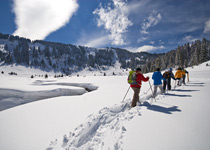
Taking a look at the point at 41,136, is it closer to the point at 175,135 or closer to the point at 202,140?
the point at 175,135

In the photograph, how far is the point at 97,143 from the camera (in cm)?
281

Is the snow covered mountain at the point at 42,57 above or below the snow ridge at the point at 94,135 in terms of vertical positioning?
above

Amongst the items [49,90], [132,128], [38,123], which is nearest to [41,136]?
[38,123]

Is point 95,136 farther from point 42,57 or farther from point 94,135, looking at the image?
point 42,57

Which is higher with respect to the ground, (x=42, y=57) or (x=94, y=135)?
(x=42, y=57)

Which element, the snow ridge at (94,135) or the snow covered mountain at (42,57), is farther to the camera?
the snow covered mountain at (42,57)

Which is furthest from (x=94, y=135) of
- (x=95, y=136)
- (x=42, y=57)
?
(x=42, y=57)

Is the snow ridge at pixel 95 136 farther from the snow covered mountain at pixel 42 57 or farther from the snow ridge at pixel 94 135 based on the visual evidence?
the snow covered mountain at pixel 42 57

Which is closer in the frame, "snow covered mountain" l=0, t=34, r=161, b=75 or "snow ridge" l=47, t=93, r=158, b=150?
"snow ridge" l=47, t=93, r=158, b=150

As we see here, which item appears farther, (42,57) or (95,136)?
(42,57)

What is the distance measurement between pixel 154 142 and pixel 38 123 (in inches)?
185

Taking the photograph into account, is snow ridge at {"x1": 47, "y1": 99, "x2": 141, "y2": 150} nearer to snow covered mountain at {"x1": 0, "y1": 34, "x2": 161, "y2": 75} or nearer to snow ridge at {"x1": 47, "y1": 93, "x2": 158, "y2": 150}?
snow ridge at {"x1": 47, "y1": 93, "x2": 158, "y2": 150}

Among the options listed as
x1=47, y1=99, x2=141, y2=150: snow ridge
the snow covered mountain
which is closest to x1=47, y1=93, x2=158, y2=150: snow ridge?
x1=47, y1=99, x2=141, y2=150: snow ridge

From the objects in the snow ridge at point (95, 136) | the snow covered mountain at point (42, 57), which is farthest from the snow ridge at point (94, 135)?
the snow covered mountain at point (42, 57)
